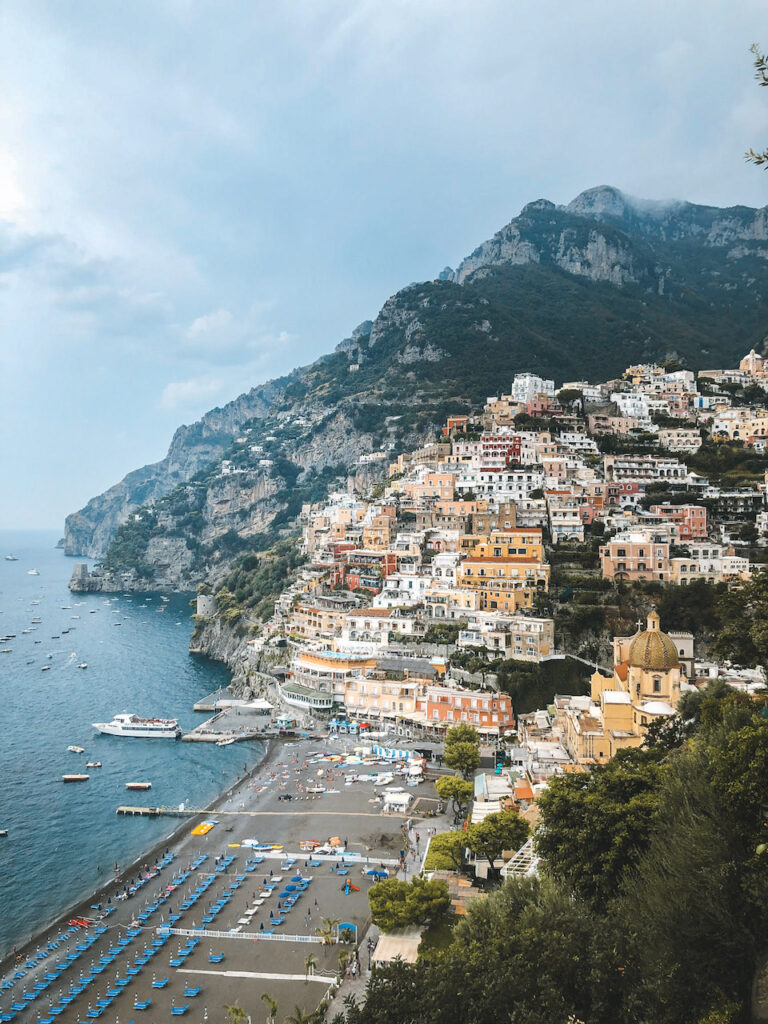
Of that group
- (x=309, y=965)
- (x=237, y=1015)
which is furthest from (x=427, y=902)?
(x=237, y=1015)

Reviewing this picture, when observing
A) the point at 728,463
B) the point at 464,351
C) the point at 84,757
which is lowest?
the point at 84,757

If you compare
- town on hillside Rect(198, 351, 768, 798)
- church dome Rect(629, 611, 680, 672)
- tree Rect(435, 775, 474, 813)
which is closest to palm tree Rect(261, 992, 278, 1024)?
town on hillside Rect(198, 351, 768, 798)

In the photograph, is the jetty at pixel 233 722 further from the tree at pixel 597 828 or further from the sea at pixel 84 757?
the tree at pixel 597 828

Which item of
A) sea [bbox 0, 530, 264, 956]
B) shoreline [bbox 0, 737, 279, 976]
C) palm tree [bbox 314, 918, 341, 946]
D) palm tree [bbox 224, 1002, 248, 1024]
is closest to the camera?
palm tree [bbox 224, 1002, 248, 1024]

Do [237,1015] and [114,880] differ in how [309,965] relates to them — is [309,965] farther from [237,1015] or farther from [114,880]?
[114,880]

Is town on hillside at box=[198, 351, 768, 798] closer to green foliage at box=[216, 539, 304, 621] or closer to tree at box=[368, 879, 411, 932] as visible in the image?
green foliage at box=[216, 539, 304, 621]

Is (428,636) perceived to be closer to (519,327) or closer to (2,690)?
(2,690)
